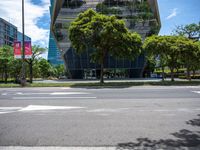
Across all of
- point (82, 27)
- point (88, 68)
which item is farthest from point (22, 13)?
point (88, 68)

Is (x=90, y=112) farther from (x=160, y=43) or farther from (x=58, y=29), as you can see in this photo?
(x=58, y=29)

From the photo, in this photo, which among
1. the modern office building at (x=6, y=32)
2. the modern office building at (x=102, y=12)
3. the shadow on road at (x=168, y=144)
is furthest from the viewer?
the modern office building at (x=6, y=32)

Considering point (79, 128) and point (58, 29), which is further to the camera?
point (58, 29)

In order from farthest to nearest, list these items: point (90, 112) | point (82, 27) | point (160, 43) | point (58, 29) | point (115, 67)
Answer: point (115, 67) → point (58, 29) → point (160, 43) → point (82, 27) → point (90, 112)

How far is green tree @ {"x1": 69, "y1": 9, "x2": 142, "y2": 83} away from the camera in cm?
2516

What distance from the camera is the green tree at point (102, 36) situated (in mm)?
25164

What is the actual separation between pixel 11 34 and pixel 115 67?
9374 centimetres

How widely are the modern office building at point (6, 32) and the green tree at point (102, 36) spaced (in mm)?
97559

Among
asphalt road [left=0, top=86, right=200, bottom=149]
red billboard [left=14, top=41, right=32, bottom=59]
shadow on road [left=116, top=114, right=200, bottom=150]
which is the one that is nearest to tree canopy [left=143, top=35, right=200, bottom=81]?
red billboard [left=14, top=41, right=32, bottom=59]

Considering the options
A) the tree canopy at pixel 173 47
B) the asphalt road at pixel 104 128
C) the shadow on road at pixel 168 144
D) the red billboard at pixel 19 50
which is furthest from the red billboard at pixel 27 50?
the shadow on road at pixel 168 144

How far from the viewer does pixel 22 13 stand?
24453 millimetres

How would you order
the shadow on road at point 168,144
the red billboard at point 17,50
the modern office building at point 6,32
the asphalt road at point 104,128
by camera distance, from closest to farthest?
the shadow on road at point 168,144 → the asphalt road at point 104,128 → the red billboard at point 17,50 → the modern office building at point 6,32

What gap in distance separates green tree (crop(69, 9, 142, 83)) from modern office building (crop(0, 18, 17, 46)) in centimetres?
9756

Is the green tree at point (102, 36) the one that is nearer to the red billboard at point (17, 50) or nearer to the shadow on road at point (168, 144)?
the red billboard at point (17, 50)
